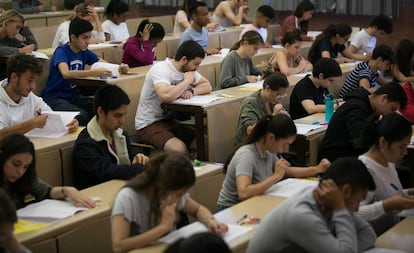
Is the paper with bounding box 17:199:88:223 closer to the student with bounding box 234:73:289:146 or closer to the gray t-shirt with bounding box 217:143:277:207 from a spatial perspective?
the gray t-shirt with bounding box 217:143:277:207

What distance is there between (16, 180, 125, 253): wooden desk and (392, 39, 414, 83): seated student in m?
3.88

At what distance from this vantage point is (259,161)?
12.7ft

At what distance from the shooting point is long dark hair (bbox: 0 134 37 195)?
340 cm

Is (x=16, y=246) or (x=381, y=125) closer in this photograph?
(x=16, y=246)

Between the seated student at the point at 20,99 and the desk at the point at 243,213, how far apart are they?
1.67 meters

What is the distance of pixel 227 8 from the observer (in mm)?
10352

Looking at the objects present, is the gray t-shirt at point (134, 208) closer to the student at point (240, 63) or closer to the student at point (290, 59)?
the student at point (240, 63)

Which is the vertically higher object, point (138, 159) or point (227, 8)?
point (227, 8)

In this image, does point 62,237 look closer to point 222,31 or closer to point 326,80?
point 326,80

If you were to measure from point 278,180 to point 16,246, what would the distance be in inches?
59.9

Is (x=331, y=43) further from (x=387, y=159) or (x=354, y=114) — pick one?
(x=387, y=159)

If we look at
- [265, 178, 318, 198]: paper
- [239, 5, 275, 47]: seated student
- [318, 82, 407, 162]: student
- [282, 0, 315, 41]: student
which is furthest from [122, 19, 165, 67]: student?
[265, 178, 318, 198]: paper

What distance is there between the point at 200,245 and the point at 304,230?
866 millimetres

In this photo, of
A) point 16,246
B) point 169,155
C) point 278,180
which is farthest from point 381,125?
point 16,246
